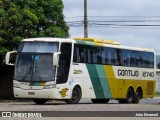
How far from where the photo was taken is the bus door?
2831 centimetres

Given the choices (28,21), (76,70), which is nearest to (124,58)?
(76,70)

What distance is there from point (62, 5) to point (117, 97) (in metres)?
10.7

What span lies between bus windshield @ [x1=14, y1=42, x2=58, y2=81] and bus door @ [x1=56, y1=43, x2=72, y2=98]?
1.45ft

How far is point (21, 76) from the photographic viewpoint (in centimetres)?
2839

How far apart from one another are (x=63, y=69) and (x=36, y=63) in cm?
140

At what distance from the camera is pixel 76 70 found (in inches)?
1151

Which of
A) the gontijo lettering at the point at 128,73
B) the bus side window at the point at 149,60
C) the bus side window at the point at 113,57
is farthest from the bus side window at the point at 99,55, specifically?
the bus side window at the point at 149,60

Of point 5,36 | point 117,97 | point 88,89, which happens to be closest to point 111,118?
point 88,89

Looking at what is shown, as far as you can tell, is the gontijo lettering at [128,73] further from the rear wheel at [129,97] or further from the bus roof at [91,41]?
the bus roof at [91,41]

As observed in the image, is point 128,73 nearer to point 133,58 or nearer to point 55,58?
point 133,58

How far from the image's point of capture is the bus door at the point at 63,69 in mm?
28312

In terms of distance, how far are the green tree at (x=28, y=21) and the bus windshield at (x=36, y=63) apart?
8488mm

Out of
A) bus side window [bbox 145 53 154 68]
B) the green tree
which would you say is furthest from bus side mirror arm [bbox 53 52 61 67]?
the green tree

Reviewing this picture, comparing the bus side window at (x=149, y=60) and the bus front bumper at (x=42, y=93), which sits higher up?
the bus side window at (x=149, y=60)
